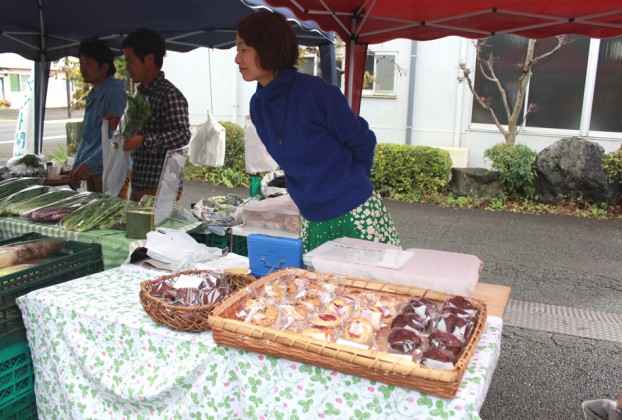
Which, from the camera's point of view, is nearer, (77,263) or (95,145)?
(77,263)

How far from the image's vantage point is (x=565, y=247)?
20.5 feet

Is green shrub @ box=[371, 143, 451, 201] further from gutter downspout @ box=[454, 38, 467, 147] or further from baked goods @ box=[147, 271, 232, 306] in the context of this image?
baked goods @ box=[147, 271, 232, 306]

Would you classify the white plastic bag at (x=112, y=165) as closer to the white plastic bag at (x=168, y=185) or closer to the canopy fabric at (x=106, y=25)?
the white plastic bag at (x=168, y=185)

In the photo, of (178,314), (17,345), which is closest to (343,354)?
(178,314)

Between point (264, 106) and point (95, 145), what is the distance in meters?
2.20

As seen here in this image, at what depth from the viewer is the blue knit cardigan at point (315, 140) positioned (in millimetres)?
2361

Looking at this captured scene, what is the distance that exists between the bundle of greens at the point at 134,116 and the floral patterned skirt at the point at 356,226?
1.33 metres

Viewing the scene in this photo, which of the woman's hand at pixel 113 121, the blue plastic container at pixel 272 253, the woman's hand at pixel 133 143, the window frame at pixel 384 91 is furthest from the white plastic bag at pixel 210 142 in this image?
the window frame at pixel 384 91

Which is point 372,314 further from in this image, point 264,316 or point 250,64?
point 250,64

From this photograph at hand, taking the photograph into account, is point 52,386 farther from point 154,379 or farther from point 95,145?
point 95,145

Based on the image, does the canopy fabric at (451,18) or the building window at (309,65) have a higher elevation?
the building window at (309,65)

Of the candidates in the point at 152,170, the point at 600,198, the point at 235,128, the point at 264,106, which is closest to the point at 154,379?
the point at 264,106

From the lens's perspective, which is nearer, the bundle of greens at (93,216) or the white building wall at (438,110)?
the bundle of greens at (93,216)

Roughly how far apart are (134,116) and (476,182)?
6.37 metres
